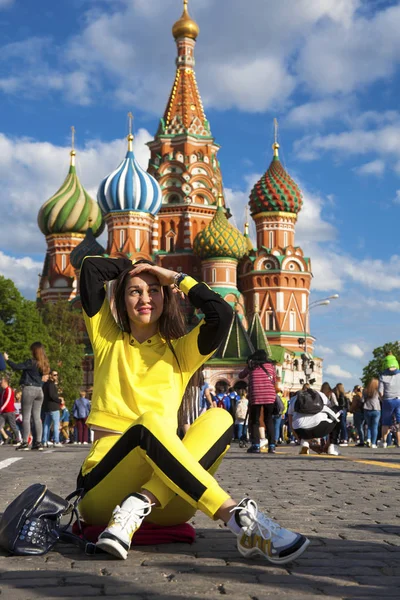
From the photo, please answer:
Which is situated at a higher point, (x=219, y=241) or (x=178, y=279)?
(x=219, y=241)

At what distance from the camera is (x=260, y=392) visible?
14.4 metres

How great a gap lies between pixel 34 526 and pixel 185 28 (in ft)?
225

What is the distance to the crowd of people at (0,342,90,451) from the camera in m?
14.1

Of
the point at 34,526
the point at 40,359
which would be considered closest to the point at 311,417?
the point at 40,359

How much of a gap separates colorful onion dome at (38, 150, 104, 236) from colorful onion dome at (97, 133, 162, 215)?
10.8 meters

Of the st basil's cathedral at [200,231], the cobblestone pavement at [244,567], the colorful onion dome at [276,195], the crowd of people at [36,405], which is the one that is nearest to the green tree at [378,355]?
the st basil's cathedral at [200,231]

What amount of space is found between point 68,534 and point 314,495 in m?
3.22

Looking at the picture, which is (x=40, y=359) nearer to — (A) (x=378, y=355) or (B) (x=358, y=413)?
(B) (x=358, y=413)

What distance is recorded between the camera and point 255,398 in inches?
566

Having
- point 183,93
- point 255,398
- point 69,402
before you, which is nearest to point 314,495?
point 255,398

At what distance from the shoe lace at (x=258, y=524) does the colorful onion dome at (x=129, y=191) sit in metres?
56.6

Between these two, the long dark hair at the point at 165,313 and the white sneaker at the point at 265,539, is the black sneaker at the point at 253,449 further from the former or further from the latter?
the white sneaker at the point at 265,539

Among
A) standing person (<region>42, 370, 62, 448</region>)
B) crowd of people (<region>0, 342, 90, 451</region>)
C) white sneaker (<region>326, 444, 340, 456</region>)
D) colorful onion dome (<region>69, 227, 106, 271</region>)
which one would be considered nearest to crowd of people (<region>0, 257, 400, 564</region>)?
crowd of people (<region>0, 342, 90, 451</region>)

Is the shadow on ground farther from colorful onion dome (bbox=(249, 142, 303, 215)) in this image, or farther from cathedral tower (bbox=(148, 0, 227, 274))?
colorful onion dome (bbox=(249, 142, 303, 215))
